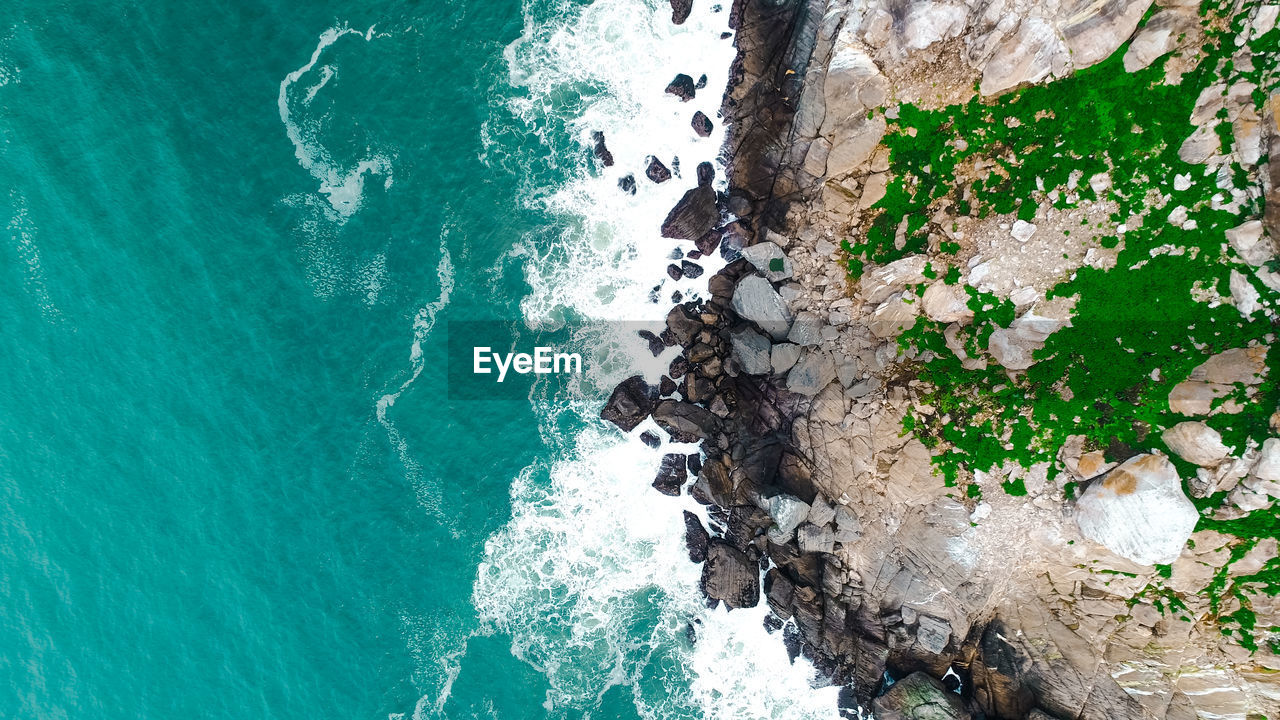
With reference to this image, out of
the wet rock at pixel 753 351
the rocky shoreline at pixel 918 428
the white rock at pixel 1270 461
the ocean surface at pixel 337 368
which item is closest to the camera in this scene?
the white rock at pixel 1270 461

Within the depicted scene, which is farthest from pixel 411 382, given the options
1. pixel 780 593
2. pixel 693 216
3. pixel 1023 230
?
pixel 1023 230

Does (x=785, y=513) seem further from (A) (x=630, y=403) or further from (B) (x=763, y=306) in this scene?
(B) (x=763, y=306)

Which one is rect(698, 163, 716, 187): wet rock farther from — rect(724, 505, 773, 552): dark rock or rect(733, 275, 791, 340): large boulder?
rect(724, 505, 773, 552): dark rock

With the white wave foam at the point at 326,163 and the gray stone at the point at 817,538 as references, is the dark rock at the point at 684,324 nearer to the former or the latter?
the gray stone at the point at 817,538

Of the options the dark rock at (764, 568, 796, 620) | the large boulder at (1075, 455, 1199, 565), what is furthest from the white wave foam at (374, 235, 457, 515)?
the large boulder at (1075, 455, 1199, 565)

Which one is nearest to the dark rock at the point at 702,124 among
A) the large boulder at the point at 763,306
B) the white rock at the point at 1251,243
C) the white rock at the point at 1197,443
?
the large boulder at the point at 763,306

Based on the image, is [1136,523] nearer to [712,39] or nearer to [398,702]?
[712,39]
